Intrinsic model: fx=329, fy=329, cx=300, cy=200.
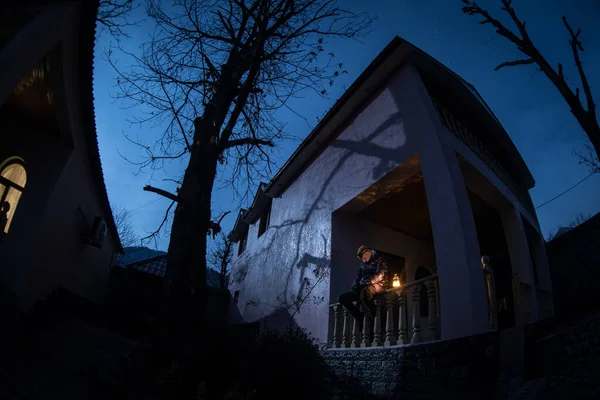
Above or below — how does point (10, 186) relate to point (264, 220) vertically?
below

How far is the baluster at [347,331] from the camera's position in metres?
6.24

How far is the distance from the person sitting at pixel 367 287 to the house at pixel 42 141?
546cm

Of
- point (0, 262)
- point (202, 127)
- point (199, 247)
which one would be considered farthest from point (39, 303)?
point (202, 127)

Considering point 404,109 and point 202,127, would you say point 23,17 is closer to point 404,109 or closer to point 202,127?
point 202,127

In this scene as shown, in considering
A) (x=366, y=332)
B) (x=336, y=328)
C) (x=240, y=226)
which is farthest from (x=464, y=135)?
(x=240, y=226)

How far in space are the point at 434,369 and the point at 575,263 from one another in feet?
23.5

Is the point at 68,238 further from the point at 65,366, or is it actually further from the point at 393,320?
the point at 393,320

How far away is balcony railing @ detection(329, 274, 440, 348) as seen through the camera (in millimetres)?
4758

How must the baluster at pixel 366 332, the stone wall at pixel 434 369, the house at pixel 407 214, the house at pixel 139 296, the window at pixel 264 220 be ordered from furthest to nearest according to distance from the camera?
the window at pixel 264 220
the house at pixel 139 296
the baluster at pixel 366 332
the house at pixel 407 214
the stone wall at pixel 434 369

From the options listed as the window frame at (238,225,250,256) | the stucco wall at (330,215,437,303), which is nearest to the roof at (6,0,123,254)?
the stucco wall at (330,215,437,303)

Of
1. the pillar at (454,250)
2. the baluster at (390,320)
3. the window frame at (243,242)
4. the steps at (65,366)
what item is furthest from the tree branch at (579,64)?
the window frame at (243,242)

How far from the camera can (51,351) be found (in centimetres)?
516

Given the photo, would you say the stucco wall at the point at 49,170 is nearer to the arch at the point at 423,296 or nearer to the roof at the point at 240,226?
the arch at the point at 423,296

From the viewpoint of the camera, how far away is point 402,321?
5.13 m
